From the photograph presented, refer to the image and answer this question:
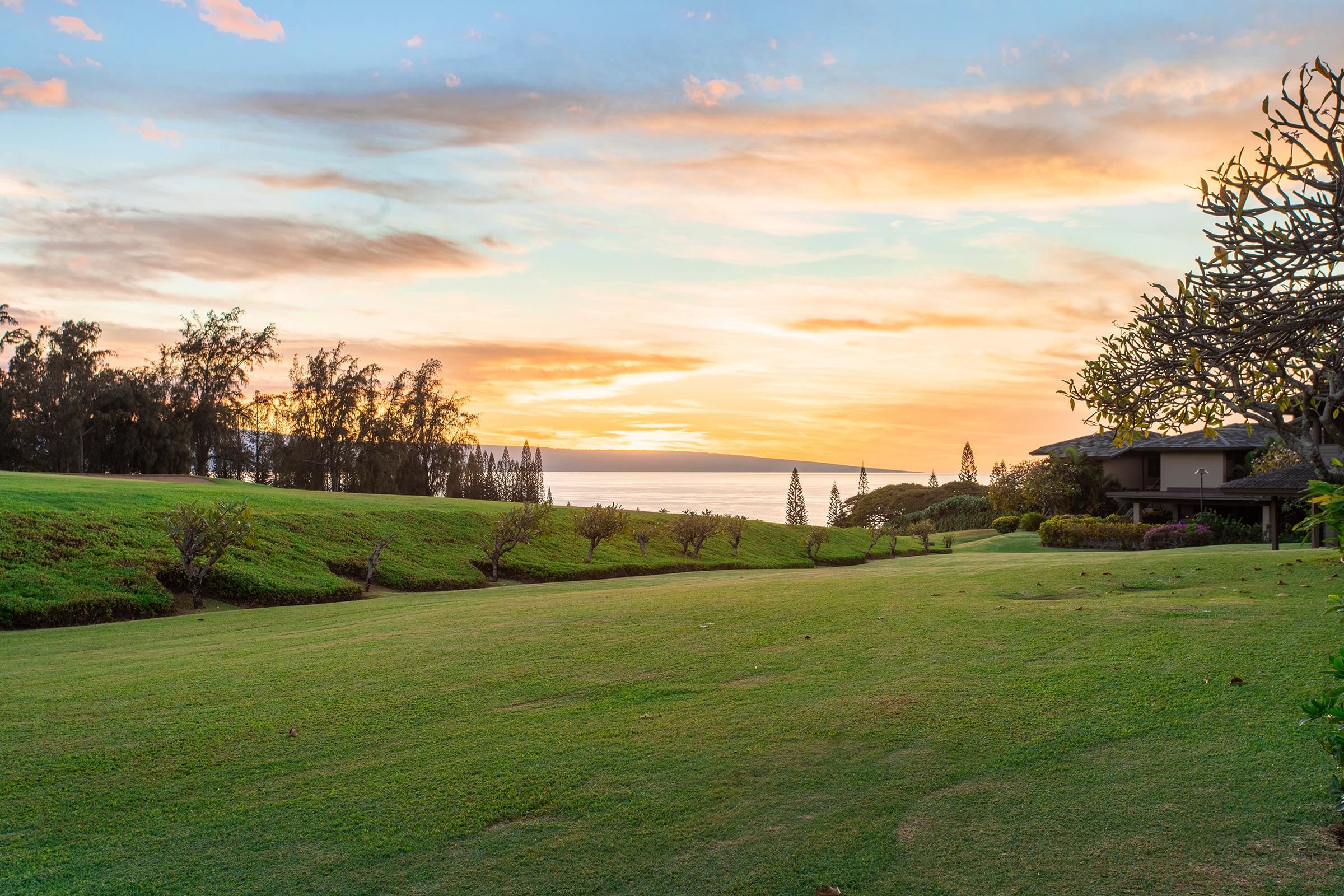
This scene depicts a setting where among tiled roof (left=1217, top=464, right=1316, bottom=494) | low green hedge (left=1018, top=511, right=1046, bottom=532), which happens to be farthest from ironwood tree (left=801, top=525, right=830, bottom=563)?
tiled roof (left=1217, top=464, right=1316, bottom=494)

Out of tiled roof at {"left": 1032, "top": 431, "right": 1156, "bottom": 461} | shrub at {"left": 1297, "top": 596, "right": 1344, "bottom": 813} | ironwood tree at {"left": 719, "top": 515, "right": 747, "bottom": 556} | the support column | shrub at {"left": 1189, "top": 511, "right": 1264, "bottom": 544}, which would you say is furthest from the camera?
tiled roof at {"left": 1032, "top": 431, "right": 1156, "bottom": 461}

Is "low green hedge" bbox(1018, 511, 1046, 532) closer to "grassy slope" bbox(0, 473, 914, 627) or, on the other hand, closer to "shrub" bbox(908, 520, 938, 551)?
"shrub" bbox(908, 520, 938, 551)

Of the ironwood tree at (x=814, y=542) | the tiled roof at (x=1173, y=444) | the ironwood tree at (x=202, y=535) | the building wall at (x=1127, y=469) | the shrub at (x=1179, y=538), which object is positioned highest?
the tiled roof at (x=1173, y=444)

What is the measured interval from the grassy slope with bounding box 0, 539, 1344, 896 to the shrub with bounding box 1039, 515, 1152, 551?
3064 cm

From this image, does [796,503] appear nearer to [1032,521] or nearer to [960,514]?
[960,514]

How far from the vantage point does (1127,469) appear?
5425 cm

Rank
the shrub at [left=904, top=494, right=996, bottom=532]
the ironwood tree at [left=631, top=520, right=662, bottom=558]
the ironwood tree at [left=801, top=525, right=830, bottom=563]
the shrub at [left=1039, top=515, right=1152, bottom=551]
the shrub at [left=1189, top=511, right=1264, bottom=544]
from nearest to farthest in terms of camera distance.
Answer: the ironwood tree at [left=631, top=520, right=662, bottom=558]
the shrub at [left=1189, top=511, right=1264, bottom=544]
the shrub at [left=1039, top=515, right=1152, bottom=551]
the ironwood tree at [left=801, top=525, right=830, bottom=563]
the shrub at [left=904, top=494, right=996, bottom=532]

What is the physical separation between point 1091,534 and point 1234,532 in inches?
231

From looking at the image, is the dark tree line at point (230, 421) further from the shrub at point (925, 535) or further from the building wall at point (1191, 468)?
the building wall at point (1191, 468)

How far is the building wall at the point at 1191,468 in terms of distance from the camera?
48.7 metres

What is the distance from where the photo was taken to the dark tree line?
57.5m

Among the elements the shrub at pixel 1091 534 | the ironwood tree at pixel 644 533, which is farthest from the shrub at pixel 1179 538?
the ironwood tree at pixel 644 533

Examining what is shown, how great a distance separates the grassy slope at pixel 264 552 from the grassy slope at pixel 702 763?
31.7ft

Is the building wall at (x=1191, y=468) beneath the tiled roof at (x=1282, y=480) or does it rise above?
above
